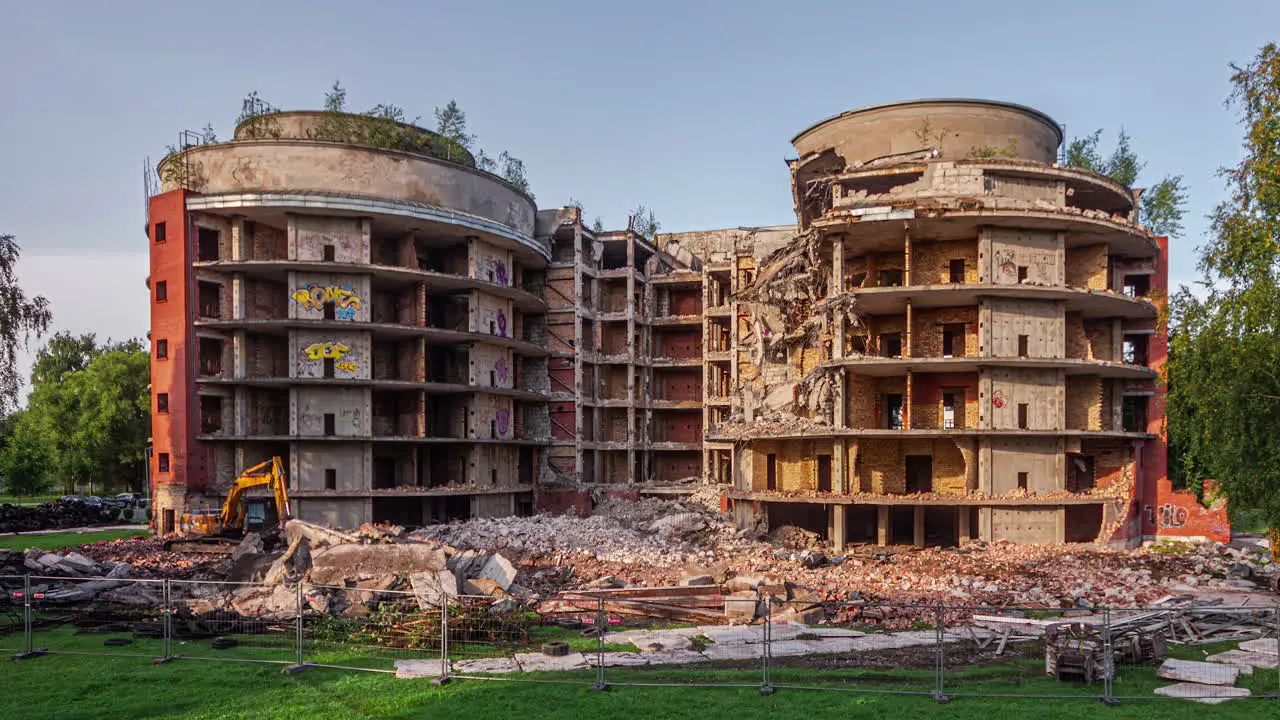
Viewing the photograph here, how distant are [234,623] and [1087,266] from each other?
32.3 meters

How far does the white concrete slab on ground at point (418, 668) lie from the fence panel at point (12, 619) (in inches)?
312

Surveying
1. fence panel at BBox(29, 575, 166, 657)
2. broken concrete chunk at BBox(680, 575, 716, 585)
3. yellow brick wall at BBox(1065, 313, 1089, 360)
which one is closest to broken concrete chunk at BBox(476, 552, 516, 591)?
broken concrete chunk at BBox(680, 575, 716, 585)

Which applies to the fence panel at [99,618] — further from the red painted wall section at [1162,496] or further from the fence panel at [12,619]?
the red painted wall section at [1162,496]

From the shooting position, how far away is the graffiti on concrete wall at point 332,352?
3703 cm

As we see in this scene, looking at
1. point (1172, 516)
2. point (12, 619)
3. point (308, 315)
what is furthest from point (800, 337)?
point (12, 619)

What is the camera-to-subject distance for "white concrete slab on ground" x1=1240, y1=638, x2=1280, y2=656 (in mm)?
14669

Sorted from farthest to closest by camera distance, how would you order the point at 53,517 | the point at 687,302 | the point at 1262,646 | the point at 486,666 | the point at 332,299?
the point at 687,302, the point at 53,517, the point at 332,299, the point at 1262,646, the point at 486,666

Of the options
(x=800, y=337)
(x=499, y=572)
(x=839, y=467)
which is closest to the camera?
(x=499, y=572)

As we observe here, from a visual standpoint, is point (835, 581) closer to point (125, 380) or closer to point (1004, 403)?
point (1004, 403)

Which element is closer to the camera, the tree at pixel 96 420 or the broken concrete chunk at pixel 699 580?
the broken concrete chunk at pixel 699 580

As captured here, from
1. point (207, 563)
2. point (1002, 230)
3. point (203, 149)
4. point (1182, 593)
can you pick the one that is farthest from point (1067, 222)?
point (203, 149)

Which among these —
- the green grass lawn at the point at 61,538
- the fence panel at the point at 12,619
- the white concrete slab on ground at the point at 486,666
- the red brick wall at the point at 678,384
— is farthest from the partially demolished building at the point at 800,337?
the white concrete slab on ground at the point at 486,666

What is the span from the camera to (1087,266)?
1325 inches

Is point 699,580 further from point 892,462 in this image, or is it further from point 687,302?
point 687,302
